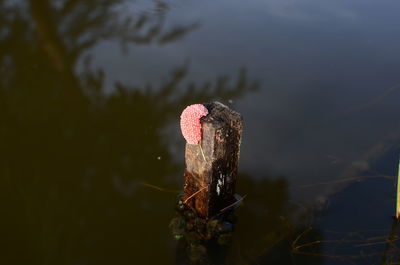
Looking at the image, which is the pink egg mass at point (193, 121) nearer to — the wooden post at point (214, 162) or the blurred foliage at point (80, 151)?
the wooden post at point (214, 162)

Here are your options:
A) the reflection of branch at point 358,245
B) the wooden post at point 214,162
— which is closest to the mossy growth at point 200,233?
the wooden post at point 214,162

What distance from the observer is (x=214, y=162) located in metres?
2.49

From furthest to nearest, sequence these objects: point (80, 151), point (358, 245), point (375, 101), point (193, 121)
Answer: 1. point (375, 101)
2. point (80, 151)
3. point (358, 245)
4. point (193, 121)

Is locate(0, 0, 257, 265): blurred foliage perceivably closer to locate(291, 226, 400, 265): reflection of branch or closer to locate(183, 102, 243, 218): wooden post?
locate(183, 102, 243, 218): wooden post

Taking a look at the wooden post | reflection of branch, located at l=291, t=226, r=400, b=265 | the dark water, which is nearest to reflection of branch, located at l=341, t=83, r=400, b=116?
the dark water

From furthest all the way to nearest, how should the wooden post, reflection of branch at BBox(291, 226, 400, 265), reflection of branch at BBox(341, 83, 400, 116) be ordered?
reflection of branch at BBox(341, 83, 400, 116) < reflection of branch at BBox(291, 226, 400, 265) < the wooden post

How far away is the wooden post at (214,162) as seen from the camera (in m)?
2.43

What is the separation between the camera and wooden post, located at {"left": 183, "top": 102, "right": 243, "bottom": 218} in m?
2.43

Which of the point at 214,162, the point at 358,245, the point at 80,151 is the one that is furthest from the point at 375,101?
the point at 80,151

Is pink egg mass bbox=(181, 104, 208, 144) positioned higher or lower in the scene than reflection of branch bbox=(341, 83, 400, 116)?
higher

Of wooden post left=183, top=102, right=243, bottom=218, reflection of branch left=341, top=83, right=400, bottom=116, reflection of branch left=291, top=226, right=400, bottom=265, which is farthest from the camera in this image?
reflection of branch left=341, top=83, right=400, bottom=116

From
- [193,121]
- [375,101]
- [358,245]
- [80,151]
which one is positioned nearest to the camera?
[193,121]

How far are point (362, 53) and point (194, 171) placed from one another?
11.1ft

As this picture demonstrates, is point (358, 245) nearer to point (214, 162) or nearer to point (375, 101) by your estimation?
point (214, 162)
